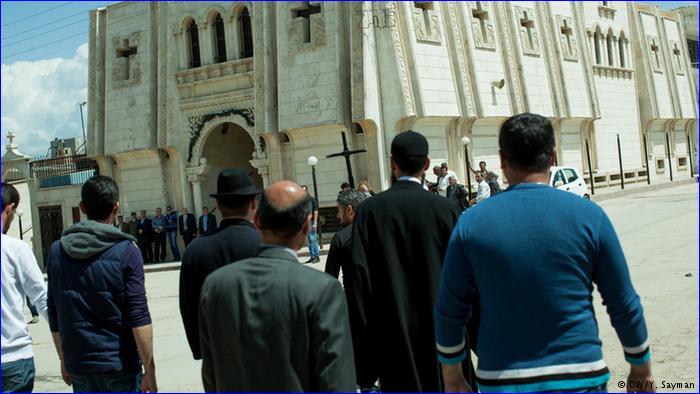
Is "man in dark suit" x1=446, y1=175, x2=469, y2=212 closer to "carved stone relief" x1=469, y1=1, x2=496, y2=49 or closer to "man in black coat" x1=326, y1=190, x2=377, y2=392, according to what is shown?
"man in black coat" x1=326, y1=190, x2=377, y2=392

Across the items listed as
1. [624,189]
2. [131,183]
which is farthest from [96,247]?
[624,189]

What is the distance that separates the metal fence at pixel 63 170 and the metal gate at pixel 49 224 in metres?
0.98

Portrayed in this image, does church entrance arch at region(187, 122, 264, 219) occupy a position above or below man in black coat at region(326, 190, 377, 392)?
above

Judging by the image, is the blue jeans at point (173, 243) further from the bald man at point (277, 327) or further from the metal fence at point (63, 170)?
the bald man at point (277, 327)

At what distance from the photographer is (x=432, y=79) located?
2397 cm

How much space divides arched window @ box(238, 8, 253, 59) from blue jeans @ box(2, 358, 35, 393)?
22091 millimetres

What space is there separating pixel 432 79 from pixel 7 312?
20.4 m

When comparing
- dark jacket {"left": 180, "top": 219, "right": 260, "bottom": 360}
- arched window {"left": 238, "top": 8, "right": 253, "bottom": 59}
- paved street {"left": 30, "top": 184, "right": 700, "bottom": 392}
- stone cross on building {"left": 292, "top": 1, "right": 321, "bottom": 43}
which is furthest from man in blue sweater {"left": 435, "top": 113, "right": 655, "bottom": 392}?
arched window {"left": 238, "top": 8, "right": 253, "bottom": 59}

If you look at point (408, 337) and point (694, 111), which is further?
point (694, 111)

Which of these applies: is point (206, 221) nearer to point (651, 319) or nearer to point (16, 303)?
point (651, 319)

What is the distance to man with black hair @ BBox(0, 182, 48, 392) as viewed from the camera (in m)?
4.42

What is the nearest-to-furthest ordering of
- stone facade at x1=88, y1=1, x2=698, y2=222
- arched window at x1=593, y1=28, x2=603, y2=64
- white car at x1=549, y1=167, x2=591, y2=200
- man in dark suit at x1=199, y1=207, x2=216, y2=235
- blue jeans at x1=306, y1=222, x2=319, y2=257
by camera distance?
blue jeans at x1=306, y1=222, x2=319, y2=257
white car at x1=549, y1=167, x2=591, y2=200
stone facade at x1=88, y1=1, x2=698, y2=222
man in dark suit at x1=199, y1=207, x2=216, y2=235
arched window at x1=593, y1=28, x2=603, y2=64

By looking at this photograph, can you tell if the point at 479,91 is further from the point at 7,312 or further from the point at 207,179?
the point at 7,312

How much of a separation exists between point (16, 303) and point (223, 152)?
932 inches
